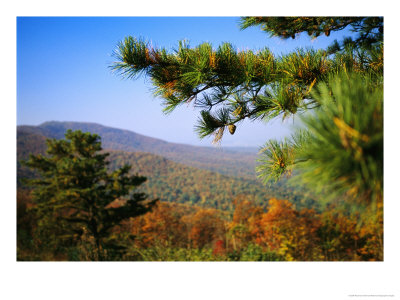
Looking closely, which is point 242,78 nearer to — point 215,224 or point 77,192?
point 77,192

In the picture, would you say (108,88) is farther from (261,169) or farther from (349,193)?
(349,193)

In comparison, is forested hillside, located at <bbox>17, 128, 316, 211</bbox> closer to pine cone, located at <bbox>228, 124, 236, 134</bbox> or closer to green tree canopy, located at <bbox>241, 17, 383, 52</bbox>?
green tree canopy, located at <bbox>241, 17, 383, 52</bbox>

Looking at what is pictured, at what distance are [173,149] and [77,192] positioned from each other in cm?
307

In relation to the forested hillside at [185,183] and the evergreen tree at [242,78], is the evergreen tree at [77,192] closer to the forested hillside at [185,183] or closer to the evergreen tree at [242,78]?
the forested hillside at [185,183]

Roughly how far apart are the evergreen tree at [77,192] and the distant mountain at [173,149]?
87cm

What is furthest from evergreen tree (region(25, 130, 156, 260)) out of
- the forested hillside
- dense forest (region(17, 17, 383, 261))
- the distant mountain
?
the distant mountain

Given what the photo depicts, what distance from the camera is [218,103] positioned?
1438mm

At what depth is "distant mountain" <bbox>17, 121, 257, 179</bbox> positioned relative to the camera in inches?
214

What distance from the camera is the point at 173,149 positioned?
7117 mm

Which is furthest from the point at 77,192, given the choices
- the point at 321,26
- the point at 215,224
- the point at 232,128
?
the point at 321,26

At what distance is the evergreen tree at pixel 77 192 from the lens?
4371 mm

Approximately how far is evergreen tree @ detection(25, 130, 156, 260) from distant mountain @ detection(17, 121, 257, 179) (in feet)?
2.85
